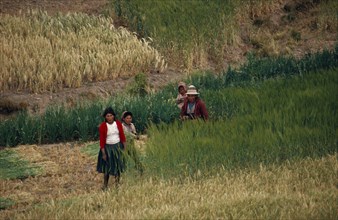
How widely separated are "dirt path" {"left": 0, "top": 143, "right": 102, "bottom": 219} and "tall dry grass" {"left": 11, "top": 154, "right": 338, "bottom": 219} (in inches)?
24.6

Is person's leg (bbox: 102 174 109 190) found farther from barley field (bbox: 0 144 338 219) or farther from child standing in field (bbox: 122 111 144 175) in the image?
child standing in field (bbox: 122 111 144 175)

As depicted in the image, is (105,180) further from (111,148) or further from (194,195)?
(194,195)

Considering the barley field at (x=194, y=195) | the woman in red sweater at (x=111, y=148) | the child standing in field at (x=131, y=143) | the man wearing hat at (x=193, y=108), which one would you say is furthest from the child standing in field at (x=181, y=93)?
the woman in red sweater at (x=111, y=148)

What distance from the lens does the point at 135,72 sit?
60.1ft

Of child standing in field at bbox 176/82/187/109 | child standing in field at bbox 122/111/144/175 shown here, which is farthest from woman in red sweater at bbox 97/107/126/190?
child standing in field at bbox 176/82/187/109

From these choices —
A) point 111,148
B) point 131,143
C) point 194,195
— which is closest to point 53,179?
point 111,148

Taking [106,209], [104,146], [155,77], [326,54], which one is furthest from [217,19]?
[106,209]

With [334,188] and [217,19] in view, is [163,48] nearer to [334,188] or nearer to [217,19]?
[217,19]

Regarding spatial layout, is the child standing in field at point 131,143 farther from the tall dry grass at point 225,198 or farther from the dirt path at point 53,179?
the dirt path at point 53,179

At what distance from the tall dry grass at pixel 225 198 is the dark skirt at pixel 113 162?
31 centimetres

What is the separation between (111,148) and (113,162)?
200mm

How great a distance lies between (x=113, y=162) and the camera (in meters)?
9.83

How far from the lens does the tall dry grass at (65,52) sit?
1662 centimetres

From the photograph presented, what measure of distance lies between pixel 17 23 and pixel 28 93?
3.16 m
